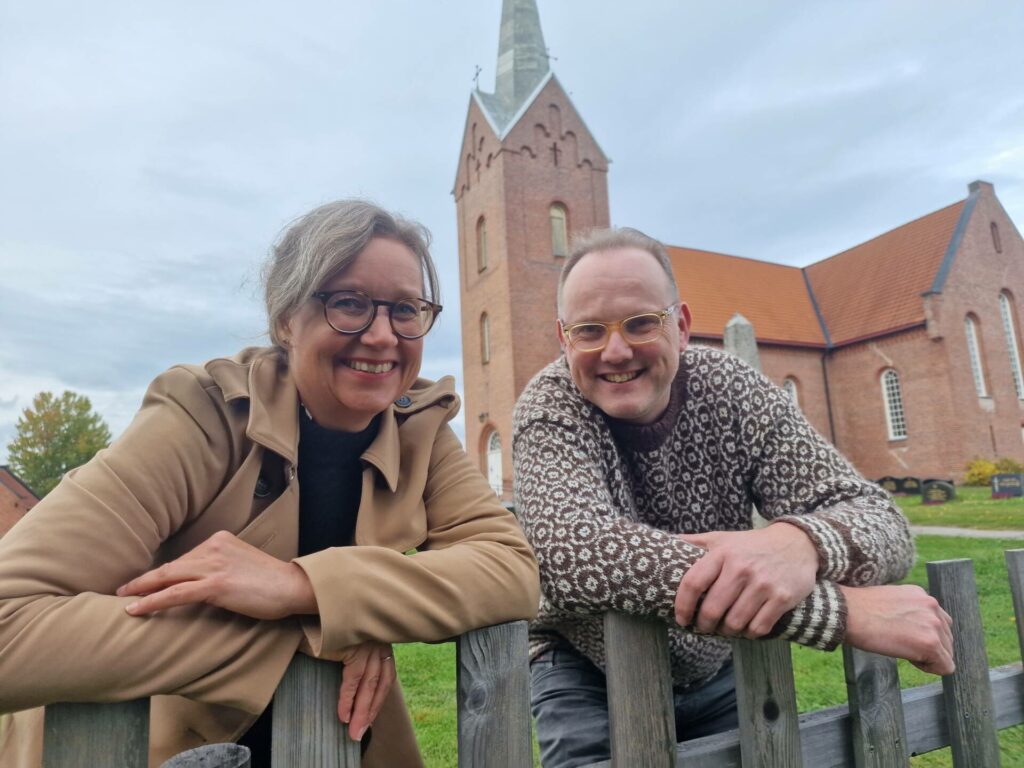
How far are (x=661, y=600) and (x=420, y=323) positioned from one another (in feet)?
3.23

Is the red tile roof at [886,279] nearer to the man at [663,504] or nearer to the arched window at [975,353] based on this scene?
the arched window at [975,353]

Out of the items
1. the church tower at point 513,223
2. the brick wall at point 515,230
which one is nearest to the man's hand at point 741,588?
the brick wall at point 515,230

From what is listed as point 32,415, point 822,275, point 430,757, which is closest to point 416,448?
point 430,757

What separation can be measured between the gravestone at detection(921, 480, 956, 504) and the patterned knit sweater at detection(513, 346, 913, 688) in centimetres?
1813

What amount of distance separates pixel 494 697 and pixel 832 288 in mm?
32653

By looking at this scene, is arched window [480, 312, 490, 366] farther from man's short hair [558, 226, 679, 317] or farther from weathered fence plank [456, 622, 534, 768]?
weathered fence plank [456, 622, 534, 768]

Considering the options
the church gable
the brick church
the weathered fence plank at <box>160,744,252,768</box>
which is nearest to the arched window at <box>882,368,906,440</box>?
the brick church

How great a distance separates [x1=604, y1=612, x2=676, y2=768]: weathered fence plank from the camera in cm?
153

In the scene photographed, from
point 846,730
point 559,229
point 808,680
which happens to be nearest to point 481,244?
point 559,229

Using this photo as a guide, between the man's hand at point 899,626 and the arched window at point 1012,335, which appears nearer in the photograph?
the man's hand at point 899,626

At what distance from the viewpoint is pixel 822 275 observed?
31281 millimetres

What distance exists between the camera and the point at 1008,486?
16.8m

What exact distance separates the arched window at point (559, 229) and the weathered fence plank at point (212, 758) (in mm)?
23938

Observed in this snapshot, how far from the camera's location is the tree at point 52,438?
33406 mm
